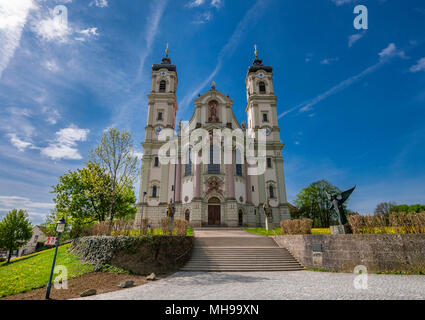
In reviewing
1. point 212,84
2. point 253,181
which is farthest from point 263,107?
point 253,181

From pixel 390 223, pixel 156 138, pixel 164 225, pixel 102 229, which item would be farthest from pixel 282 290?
pixel 156 138

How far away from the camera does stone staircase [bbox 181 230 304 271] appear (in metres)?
11.9

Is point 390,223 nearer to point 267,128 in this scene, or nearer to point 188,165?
point 188,165

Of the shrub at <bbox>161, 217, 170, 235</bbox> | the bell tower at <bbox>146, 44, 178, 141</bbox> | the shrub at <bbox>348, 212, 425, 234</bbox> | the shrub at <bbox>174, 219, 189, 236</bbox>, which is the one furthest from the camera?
the bell tower at <bbox>146, 44, 178, 141</bbox>

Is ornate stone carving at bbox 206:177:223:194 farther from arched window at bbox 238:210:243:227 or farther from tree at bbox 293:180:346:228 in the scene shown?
tree at bbox 293:180:346:228

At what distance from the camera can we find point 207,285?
26.8 feet

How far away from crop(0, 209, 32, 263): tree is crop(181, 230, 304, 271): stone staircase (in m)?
33.3

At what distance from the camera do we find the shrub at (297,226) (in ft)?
45.6

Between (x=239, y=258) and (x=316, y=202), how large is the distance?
150 ft

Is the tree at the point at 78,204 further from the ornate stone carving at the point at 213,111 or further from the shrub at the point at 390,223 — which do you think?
the shrub at the point at 390,223

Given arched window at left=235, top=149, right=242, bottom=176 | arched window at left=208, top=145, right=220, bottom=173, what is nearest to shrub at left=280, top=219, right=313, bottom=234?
arched window at left=208, top=145, right=220, bottom=173

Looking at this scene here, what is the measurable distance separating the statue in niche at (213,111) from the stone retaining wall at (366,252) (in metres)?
26.7

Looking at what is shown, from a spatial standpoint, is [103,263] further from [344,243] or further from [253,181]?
[253,181]

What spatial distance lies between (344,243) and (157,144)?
30936 mm
